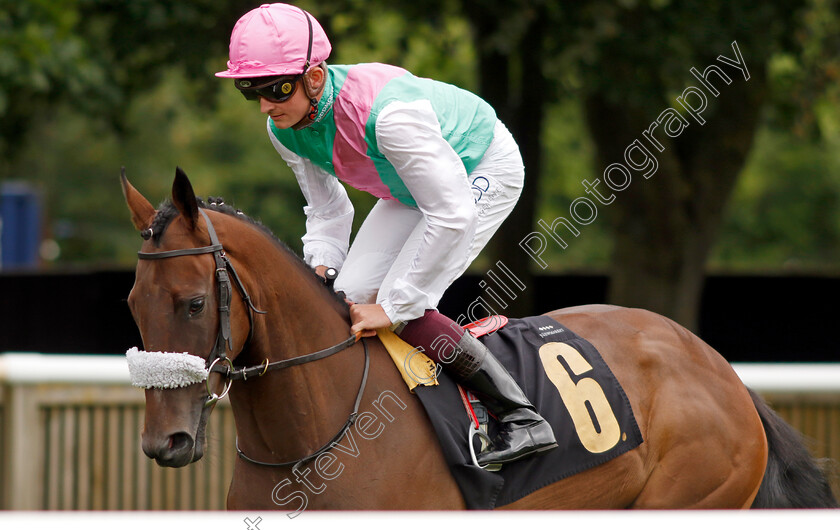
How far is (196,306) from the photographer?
2318 mm

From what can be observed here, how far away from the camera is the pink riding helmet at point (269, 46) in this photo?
259 centimetres

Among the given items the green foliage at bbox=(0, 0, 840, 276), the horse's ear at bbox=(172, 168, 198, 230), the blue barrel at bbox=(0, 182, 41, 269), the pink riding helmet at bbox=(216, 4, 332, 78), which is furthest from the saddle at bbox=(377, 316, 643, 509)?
the blue barrel at bbox=(0, 182, 41, 269)

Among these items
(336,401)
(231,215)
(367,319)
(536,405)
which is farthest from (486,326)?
(231,215)

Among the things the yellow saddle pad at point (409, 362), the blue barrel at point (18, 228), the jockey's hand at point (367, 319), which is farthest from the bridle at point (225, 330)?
the blue barrel at point (18, 228)

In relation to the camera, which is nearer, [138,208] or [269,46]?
[138,208]

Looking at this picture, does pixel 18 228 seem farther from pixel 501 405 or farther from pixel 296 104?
pixel 501 405

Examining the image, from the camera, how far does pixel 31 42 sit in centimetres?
725

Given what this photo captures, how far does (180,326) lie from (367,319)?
0.63m

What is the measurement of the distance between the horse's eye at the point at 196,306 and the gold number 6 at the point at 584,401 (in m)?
1.23

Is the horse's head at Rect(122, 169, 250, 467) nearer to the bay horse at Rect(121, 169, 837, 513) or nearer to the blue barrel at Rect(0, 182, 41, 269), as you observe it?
the bay horse at Rect(121, 169, 837, 513)

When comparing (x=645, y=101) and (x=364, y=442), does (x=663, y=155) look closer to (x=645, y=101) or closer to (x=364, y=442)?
(x=645, y=101)

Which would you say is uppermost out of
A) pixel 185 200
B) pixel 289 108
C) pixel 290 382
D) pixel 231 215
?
pixel 289 108

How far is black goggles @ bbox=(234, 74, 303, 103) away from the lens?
2.62 metres

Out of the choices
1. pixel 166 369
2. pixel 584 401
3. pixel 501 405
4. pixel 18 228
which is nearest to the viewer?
pixel 166 369
